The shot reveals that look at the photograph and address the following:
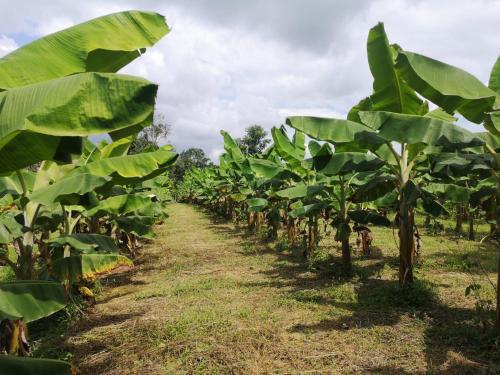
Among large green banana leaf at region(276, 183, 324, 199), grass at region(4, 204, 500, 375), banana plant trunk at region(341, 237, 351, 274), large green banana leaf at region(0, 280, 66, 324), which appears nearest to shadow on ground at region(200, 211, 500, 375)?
grass at region(4, 204, 500, 375)

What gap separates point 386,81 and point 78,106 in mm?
4440

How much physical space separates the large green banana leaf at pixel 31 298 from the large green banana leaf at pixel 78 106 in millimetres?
1101

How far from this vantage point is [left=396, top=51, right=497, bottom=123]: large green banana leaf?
3955 millimetres

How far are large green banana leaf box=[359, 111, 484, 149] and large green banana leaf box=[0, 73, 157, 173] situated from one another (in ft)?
9.77

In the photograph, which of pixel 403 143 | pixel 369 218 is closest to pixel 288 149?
pixel 369 218

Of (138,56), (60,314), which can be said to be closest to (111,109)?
(138,56)

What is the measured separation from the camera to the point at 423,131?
4.16 meters

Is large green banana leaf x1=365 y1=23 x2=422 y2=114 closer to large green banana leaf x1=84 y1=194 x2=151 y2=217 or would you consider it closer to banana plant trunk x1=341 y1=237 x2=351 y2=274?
banana plant trunk x1=341 y1=237 x2=351 y2=274

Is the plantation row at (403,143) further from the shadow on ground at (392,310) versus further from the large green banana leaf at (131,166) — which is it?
the large green banana leaf at (131,166)

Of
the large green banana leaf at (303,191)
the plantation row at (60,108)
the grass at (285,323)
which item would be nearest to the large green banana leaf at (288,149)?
the large green banana leaf at (303,191)

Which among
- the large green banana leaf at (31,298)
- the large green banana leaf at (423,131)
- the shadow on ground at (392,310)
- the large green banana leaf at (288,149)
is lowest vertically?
the shadow on ground at (392,310)

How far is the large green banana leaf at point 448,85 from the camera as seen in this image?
396 cm

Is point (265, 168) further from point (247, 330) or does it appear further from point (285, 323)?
point (247, 330)

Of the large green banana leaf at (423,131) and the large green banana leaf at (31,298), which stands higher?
the large green banana leaf at (423,131)
